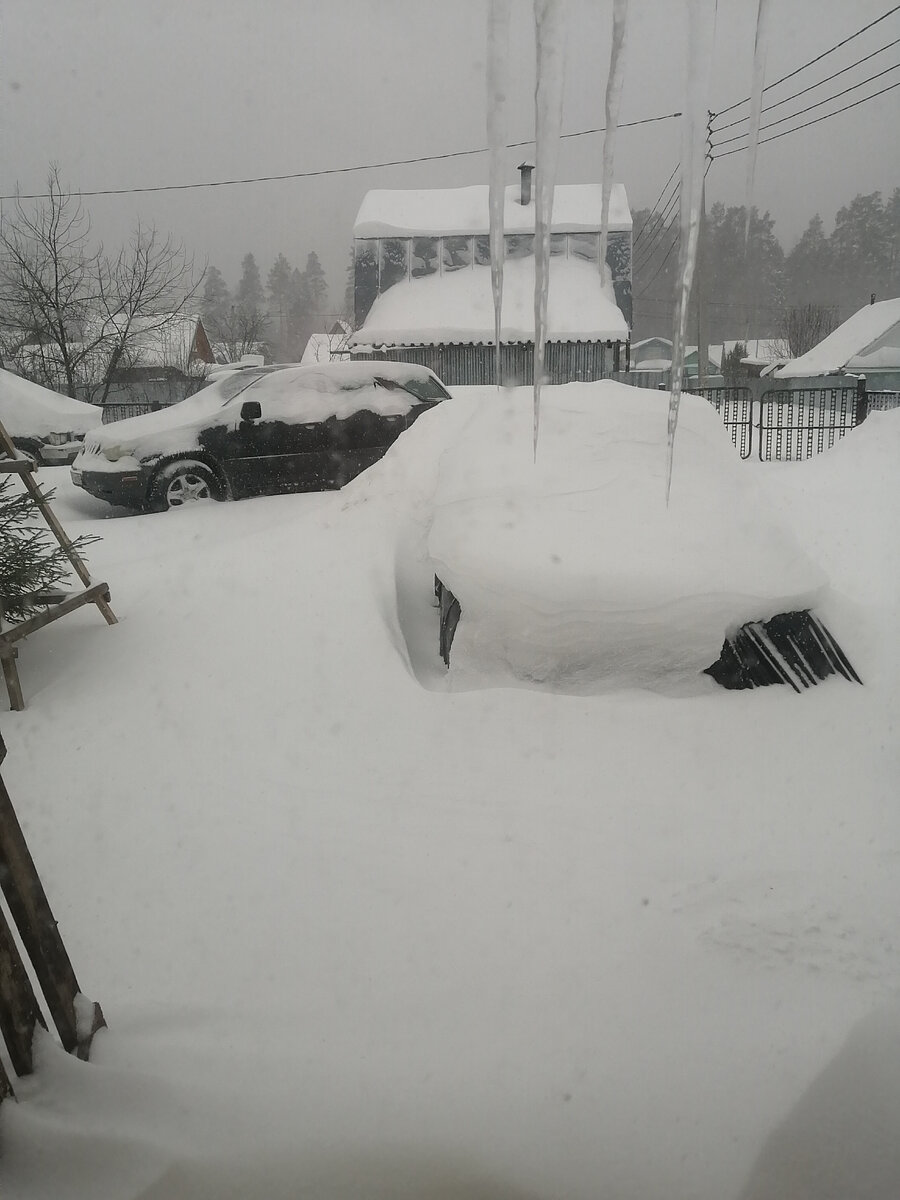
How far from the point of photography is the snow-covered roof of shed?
7215 millimetres

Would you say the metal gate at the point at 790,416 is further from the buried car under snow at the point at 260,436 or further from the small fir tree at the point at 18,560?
the small fir tree at the point at 18,560

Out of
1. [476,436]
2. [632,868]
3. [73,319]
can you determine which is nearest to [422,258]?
[73,319]

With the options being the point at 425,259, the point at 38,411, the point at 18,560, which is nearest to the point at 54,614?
the point at 18,560

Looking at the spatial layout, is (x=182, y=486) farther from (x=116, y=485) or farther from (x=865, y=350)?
(x=865, y=350)

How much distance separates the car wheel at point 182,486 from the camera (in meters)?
5.14

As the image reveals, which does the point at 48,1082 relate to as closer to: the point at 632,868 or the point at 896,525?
the point at 632,868

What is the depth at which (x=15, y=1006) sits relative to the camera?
114 centimetres

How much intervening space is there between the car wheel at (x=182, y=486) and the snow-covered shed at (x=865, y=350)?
8507 millimetres

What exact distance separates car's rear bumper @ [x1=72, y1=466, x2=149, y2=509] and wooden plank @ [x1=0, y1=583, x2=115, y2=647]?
1938 mm

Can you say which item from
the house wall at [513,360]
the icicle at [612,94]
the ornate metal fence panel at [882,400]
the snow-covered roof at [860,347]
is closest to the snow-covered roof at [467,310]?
the house wall at [513,360]

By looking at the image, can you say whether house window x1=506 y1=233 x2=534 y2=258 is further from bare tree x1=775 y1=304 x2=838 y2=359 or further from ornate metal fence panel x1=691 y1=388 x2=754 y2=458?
bare tree x1=775 y1=304 x2=838 y2=359

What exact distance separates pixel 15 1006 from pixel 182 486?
4434 mm

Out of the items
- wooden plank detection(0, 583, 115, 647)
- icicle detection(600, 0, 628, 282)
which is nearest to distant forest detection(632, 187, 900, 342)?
icicle detection(600, 0, 628, 282)

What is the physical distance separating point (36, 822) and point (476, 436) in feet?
7.42
